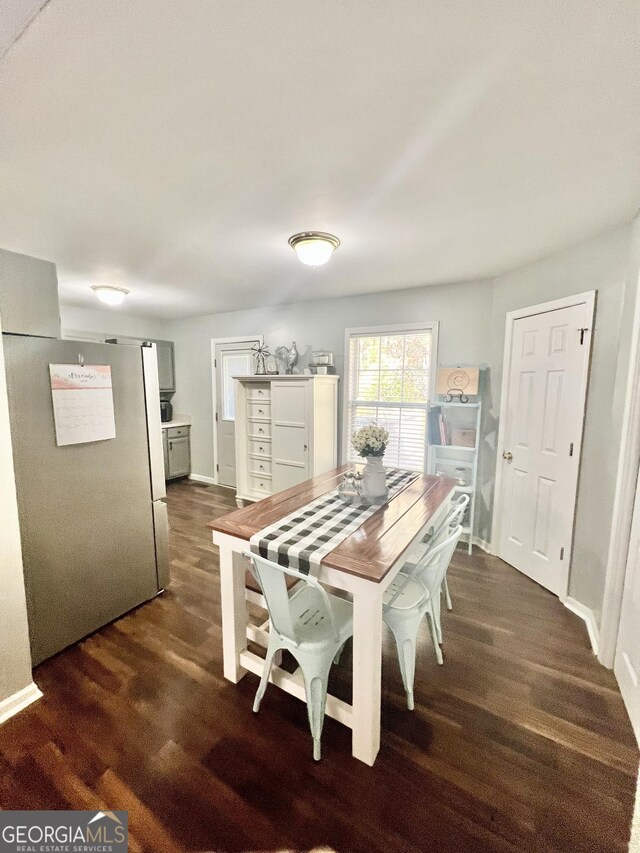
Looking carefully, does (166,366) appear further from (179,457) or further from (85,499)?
(85,499)

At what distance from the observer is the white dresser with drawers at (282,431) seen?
3682 mm

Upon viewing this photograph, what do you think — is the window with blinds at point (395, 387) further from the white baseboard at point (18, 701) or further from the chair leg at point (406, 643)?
the white baseboard at point (18, 701)

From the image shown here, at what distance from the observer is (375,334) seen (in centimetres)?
368

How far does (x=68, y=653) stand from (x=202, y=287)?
10.2ft

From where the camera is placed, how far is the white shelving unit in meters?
3.11

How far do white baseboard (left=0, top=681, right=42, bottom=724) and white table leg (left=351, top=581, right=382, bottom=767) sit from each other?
1.55 metres

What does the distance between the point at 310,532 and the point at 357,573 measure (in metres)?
0.37

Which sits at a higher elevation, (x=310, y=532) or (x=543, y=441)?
(x=543, y=441)

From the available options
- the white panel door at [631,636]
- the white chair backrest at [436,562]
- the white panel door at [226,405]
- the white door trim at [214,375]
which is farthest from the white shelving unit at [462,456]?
the white panel door at [226,405]

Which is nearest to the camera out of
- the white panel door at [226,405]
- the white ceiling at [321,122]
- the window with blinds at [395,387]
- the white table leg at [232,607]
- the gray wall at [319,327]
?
the white ceiling at [321,122]

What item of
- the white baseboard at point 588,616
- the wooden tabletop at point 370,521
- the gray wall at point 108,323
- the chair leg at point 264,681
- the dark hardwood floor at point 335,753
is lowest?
the dark hardwood floor at point 335,753

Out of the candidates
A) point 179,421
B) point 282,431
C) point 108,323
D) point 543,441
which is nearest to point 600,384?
point 543,441

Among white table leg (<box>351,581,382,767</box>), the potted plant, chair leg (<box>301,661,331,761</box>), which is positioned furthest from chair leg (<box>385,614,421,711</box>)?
the potted plant

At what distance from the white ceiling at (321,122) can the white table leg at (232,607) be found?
1.70m
